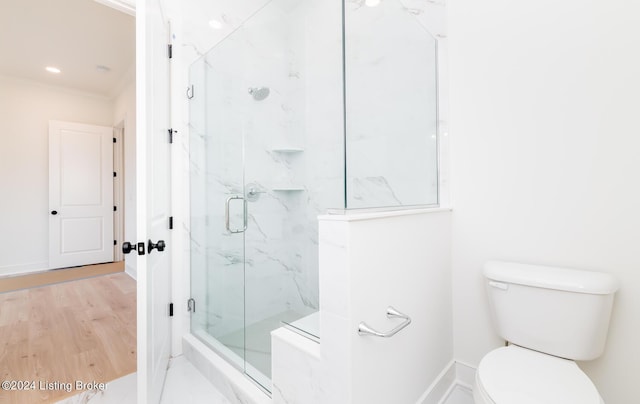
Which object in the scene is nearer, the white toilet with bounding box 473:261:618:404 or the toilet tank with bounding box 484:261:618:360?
the white toilet with bounding box 473:261:618:404

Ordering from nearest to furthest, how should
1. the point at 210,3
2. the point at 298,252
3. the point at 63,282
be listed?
the point at 210,3
the point at 298,252
the point at 63,282

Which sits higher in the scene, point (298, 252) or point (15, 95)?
point (15, 95)

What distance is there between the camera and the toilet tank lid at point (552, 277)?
3.60 feet

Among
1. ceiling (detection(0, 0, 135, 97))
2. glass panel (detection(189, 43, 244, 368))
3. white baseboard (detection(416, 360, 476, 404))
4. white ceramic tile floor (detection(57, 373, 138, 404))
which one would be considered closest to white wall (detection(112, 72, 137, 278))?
ceiling (detection(0, 0, 135, 97))

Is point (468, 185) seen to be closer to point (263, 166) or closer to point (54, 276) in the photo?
point (263, 166)

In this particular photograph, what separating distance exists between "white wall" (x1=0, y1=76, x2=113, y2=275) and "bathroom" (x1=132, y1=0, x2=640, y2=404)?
3.78m

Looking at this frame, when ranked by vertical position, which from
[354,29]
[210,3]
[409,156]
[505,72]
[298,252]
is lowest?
[298,252]

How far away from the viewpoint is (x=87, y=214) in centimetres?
448

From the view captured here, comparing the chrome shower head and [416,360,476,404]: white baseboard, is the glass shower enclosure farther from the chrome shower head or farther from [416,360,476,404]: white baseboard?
[416,360,476,404]: white baseboard

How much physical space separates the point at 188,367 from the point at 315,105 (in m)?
1.97

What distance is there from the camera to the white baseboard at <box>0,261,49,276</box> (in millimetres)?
3855

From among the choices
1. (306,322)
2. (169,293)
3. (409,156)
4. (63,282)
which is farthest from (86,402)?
(63,282)

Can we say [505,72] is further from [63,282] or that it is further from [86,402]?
[63,282]

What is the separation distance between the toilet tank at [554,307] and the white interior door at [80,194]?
5.41 metres
